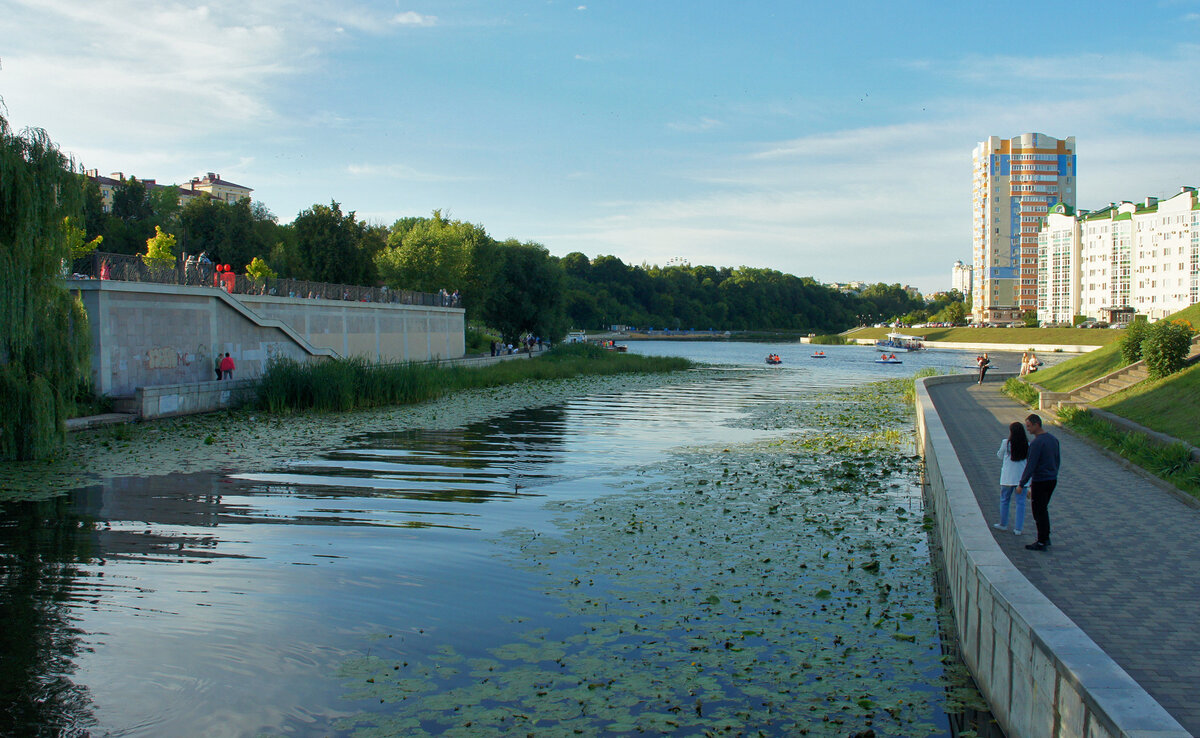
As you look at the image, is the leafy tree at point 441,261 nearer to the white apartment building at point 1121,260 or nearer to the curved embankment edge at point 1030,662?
the curved embankment edge at point 1030,662

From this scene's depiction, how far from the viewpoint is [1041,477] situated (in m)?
10.0

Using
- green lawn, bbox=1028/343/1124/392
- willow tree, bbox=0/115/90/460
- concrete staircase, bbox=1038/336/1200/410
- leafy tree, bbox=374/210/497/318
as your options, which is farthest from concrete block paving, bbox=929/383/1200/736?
leafy tree, bbox=374/210/497/318

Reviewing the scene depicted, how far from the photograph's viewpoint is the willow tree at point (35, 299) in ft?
57.1

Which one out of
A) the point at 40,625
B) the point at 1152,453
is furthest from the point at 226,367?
the point at 1152,453

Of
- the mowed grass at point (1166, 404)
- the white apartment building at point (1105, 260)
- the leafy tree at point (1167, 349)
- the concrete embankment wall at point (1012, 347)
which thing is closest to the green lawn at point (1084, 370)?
the leafy tree at point (1167, 349)

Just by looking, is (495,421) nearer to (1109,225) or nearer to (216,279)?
(216,279)

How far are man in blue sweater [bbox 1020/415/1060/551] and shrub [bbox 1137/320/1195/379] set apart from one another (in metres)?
17.1

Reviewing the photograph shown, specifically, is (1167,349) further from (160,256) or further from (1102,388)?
(160,256)

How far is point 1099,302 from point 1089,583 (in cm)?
14644

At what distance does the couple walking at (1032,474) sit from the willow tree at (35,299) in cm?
1865

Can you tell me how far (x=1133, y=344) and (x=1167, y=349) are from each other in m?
3.86

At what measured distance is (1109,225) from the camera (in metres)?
132

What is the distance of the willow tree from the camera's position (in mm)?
17406

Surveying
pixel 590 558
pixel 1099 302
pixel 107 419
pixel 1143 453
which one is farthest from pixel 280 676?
pixel 1099 302
